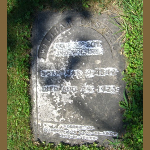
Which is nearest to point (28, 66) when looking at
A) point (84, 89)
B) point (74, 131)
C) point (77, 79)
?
point (77, 79)

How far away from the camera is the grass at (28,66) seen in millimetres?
2723

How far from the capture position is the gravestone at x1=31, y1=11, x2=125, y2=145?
2771 millimetres

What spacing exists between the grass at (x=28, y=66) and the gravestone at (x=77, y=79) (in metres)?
0.10

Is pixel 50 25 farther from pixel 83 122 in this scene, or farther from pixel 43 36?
pixel 83 122

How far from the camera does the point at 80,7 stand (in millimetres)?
2930

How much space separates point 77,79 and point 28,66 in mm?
746

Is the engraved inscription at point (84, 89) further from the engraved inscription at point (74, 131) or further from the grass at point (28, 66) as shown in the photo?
the engraved inscription at point (74, 131)

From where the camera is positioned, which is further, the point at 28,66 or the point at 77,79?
the point at 28,66

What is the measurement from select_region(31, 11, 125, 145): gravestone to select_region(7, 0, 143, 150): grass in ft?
0.33

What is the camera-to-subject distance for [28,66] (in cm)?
299

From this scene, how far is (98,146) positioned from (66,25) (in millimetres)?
1725

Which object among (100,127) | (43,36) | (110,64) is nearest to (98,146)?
(100,127)

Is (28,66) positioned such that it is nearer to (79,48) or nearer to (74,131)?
(79,48)

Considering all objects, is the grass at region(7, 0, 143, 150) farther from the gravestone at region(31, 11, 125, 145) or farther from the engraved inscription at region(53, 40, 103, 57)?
the engraved inscription at region(53, 40, 103, 57)
